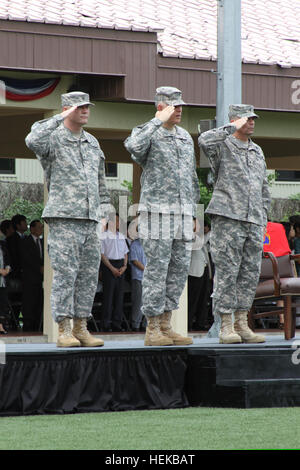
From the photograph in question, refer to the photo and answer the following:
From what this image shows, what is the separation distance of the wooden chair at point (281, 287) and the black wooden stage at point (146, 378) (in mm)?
1153

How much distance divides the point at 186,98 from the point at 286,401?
254 inches

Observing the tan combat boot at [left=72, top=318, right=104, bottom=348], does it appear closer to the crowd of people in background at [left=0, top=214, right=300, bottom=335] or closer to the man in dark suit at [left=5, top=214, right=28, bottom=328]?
the crowd of people in background at [left=0, top=214, right=300, bottom=335]

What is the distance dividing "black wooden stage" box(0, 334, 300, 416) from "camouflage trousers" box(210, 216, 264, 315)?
44cm

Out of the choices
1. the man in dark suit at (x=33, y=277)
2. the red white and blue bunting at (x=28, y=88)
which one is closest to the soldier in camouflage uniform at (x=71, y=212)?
the red white and blue bunting at (x=28, y=88)

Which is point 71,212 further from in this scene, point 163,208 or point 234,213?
point 234,213

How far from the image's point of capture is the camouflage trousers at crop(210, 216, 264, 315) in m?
8.50

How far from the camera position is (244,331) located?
344 inches

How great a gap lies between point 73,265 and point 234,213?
1391 mm

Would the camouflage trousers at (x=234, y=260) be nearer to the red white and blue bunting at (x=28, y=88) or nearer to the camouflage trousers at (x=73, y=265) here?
the camouflage trousers at (x=73, y=265)

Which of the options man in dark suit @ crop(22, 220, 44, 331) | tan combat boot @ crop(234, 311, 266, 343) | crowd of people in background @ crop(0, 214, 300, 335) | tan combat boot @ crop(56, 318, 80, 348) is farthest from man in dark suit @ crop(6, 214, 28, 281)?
tan combat boot @ crop(56, 318, 80, 348)

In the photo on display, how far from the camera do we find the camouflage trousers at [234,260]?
27.9ft

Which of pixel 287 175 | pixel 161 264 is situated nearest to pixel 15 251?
pixel 161 264

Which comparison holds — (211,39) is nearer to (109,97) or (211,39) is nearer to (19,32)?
(109,97)
